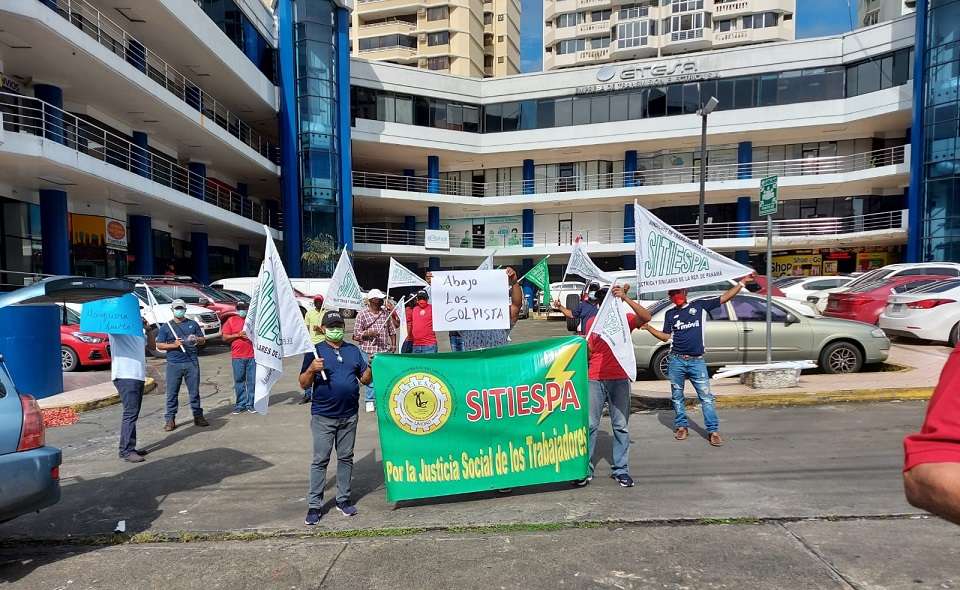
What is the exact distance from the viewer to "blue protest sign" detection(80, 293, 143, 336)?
6.34 meters

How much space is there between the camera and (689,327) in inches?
248

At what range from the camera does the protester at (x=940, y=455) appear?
4.67 ft

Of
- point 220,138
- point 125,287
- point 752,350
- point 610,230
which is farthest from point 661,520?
point 610,230

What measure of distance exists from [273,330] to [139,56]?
2149 cm

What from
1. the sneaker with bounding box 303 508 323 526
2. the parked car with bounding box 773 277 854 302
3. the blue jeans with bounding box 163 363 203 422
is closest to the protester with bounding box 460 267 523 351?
the blue jeans with bounding box 163 363 203 422

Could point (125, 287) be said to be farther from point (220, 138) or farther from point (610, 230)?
point (610, 230)

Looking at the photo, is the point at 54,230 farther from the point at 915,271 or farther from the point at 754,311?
the point at 915,271

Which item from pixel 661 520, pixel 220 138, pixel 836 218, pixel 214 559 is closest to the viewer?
pixel 214 559

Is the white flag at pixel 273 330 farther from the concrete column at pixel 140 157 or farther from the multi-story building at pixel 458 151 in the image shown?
the concrete column at pixel 140 157

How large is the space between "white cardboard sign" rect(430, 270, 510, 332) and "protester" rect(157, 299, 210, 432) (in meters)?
3.35

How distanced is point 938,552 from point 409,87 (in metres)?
36.9

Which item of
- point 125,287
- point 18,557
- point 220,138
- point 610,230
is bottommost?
point 18,557

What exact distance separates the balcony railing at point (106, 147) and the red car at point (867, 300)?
20.3 m

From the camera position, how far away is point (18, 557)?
4.09 meters
